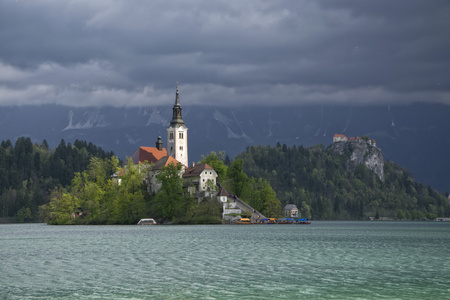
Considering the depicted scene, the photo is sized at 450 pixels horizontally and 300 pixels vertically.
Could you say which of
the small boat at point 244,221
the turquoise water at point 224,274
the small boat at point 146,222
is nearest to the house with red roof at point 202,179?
the small boat at point 244,221

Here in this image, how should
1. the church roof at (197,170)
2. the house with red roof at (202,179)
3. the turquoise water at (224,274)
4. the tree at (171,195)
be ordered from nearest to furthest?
the turquoise water at (224,274), the tree at (171,195), the house with red roof at (202,179), the church roof at (197,170)

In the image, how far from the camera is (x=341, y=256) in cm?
6275

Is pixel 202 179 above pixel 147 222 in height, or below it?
above

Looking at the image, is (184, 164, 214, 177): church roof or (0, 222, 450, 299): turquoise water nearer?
(0, 222, 450, 299): turquoise water

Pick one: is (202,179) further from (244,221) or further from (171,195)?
(244,221)

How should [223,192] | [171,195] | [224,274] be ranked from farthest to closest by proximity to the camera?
[223,192] → [171,195] → [224,274]

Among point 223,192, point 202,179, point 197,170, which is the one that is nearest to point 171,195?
point 223,192

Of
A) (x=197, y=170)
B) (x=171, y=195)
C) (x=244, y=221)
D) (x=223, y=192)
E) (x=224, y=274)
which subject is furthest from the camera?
(x=197, y=170)

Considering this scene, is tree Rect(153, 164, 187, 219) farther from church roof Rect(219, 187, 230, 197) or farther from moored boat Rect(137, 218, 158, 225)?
church roof Rect(219, 187, 230, 197)

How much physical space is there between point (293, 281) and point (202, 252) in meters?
25.4

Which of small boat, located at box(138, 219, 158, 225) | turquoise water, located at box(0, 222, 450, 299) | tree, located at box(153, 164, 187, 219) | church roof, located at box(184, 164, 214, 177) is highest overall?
church roof, located at box(184, 164, 214, 177)

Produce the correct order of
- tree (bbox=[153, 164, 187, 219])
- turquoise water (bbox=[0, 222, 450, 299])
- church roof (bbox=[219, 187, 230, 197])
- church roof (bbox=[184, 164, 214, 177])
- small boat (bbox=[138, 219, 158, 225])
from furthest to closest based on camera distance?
1. church roof (bbox=[184, 164, 214, 177])
2. church roof (bbox=[219, 187, 230, 197])
3. small boat (bbox=[138, 219, 158, 225])
4. tree (bbox=[153, 164, 187, 219])
5. turquoise water (bbox=[0, 222, 450, 299])

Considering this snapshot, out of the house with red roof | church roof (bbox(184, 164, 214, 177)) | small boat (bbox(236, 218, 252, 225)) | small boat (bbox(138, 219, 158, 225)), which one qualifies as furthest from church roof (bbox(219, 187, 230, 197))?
small boat (bbox(138, 219, 158, 225))

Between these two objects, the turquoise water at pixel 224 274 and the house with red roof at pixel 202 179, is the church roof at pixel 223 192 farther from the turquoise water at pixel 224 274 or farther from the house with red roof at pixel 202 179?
the turquoise water at pixel 224 274
